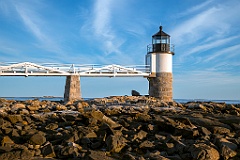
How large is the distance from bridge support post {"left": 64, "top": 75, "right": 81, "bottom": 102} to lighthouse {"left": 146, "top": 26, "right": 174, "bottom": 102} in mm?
6011

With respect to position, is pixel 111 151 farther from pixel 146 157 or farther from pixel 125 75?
pixel 125 75

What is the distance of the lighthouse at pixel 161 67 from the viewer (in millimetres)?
22891

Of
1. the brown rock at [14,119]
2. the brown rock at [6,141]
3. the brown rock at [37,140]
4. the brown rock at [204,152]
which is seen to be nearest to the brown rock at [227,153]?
the brown rock at [204,152]

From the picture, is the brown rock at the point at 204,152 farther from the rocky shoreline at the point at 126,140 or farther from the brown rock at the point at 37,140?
the brown rock at the point at 37,140

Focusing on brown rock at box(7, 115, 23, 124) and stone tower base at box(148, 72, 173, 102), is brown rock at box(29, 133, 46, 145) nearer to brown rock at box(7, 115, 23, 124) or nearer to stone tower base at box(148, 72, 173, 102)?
brown rock at box(7, 115, 23, 124)

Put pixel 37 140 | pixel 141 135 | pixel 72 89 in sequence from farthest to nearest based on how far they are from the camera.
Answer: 1. pixel 72 89
2. pixel 141 135
3. pixel 37 140

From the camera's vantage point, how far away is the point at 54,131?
7.22 metres

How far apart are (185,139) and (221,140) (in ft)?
2.99

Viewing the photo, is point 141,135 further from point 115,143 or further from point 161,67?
point 161,67

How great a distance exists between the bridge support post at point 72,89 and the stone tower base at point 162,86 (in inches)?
240

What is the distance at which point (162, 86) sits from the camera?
22.9 meters

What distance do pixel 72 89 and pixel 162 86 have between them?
277 inches

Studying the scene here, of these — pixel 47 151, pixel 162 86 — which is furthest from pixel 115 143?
pixel 162 86

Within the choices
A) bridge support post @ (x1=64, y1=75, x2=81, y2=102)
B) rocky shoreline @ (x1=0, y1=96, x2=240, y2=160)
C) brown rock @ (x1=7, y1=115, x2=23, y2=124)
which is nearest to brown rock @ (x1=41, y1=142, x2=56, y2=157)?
rocky shoreline @ (x1=0, y1=96, x2=240, y2=160)
